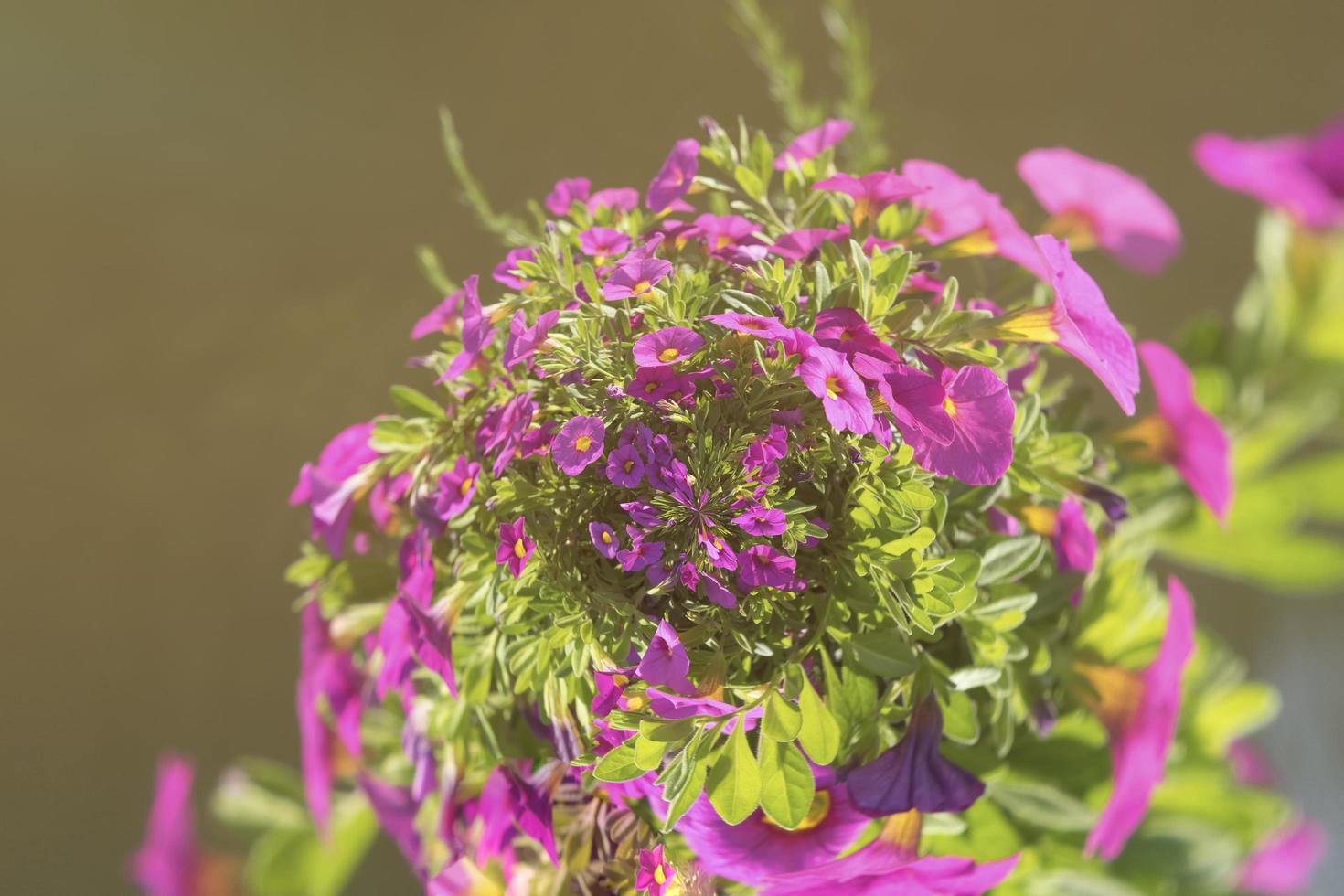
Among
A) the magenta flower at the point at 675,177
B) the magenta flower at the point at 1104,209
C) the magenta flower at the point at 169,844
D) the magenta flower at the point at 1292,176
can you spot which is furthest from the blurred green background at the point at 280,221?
the magenta flower at the point at 675,177

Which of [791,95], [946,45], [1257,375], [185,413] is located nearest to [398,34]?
[185,413]

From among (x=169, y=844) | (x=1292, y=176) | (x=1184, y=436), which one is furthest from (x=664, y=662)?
(x=169, y=844)

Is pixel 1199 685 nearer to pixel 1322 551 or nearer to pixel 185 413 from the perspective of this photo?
pixel 1322 551

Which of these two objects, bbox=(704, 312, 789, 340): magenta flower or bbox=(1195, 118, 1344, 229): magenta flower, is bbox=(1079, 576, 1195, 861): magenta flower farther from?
bbox=(1195, 118, 1344, 229): magenta flower

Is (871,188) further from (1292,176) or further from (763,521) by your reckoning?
(1292,176)

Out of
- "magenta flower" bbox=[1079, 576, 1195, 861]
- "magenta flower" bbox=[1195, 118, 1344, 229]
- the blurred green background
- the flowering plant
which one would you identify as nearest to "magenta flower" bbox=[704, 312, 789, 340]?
the flowering plant

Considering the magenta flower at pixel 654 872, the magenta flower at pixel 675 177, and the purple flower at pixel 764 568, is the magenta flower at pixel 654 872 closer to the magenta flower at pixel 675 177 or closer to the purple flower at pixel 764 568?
the purple flower at pixel 764 568

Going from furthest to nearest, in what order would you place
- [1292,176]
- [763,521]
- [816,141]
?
[1292,176] → [816,141] → [763,521]
